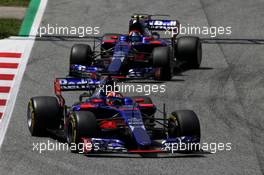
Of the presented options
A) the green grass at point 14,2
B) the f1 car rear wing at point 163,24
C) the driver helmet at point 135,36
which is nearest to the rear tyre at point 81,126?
the driver helmet at point 135,36

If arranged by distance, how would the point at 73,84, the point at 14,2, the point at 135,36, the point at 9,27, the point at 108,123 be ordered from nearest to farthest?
the point at 108,123
the point at 73,84
the point at 135,36
the point at 9,27
the point at 14,2

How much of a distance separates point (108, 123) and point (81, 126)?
0.95 metres

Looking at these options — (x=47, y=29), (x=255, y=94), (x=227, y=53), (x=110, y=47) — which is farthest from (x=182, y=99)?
(x=47, y=29)

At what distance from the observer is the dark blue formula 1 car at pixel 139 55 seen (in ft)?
87.4

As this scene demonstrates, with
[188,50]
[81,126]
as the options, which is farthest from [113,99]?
[188,50]

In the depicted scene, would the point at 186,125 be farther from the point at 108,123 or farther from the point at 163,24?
the point at 163,24

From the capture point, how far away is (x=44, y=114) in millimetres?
20531

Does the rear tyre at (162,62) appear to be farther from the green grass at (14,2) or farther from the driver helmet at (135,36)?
the green grass at (14,2)

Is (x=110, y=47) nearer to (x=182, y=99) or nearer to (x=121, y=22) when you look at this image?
(x=182, y=99)

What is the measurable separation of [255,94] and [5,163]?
28.0 feet

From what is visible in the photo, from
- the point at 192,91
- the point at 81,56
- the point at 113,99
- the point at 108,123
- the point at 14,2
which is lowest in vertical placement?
the point at 108,123

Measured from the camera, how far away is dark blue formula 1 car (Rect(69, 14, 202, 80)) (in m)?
26.6

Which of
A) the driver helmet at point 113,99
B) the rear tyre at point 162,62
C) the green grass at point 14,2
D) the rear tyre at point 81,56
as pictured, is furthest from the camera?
the green grass at point 14,2

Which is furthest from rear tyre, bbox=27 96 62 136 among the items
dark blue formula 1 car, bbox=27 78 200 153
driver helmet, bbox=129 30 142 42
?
driver helmet, bbox=129 30 142 42
